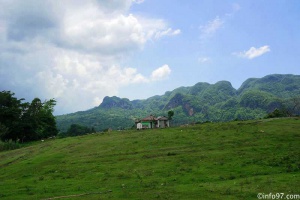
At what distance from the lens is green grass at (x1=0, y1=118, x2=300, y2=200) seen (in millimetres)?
21062

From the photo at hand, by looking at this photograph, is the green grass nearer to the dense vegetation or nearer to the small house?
the small house

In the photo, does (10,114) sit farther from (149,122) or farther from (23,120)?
(149,122)

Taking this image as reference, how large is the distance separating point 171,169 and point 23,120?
7165 cm

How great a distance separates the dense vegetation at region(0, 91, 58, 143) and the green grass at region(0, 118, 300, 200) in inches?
1690

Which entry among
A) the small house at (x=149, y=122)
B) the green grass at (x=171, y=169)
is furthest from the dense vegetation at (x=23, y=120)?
the green grass at (x=171, y=169)

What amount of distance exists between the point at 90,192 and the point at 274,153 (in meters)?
21.3

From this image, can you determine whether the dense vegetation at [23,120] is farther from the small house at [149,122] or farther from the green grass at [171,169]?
the green grass at [171,169]

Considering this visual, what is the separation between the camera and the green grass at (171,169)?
21062mm

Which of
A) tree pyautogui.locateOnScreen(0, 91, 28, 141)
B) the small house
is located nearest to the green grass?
the small house

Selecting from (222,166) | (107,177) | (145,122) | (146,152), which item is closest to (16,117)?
(145,122)

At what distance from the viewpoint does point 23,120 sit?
3435 inches

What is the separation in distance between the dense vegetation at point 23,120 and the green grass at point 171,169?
42.9m

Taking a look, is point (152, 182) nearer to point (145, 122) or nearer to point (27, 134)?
point (145, 122)

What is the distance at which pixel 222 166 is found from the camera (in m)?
28.1
